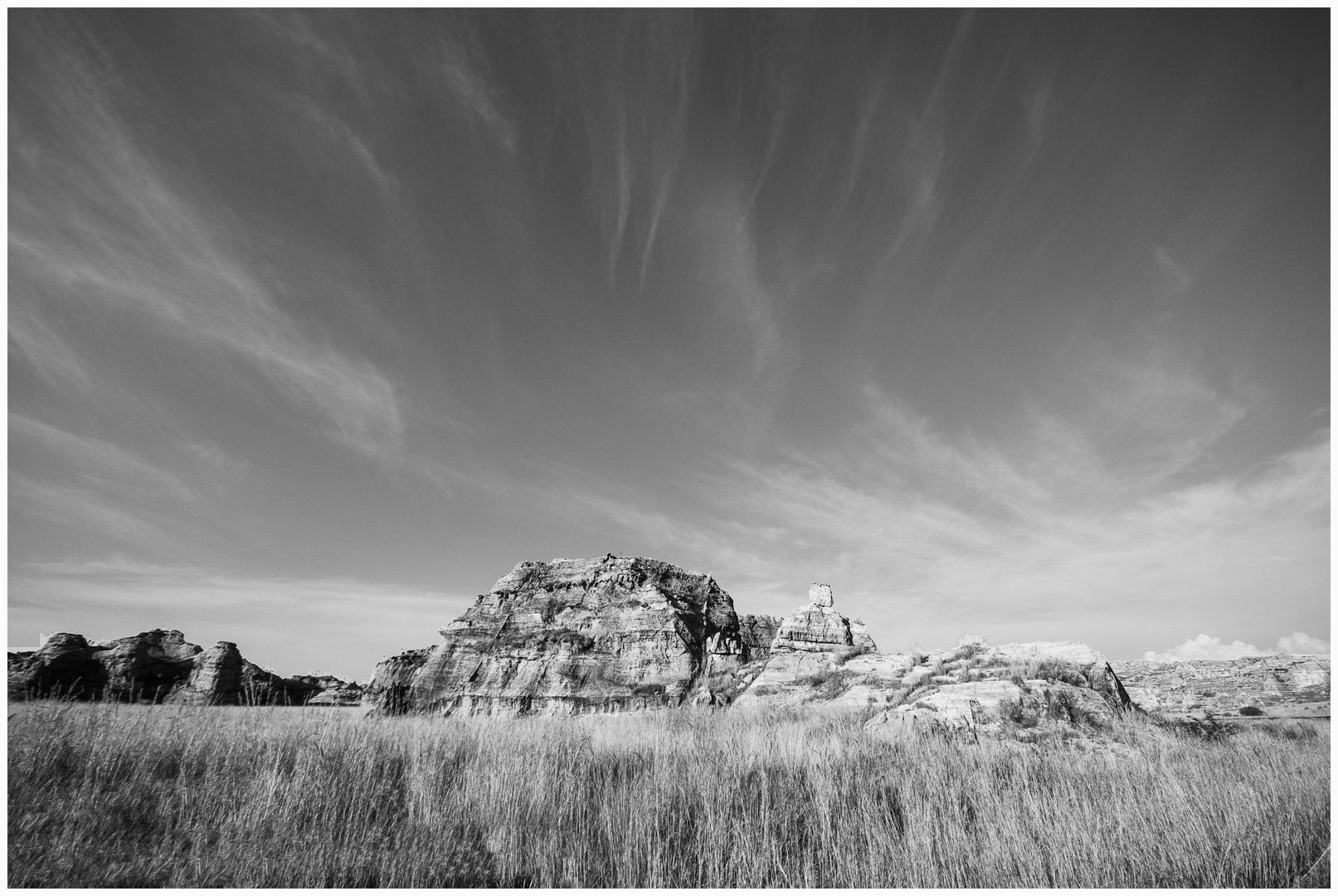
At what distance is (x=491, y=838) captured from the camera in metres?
5.44

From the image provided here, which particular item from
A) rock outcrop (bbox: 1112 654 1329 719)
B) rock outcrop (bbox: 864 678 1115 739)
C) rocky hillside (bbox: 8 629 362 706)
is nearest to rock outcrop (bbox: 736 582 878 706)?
rock outcrop (bbox: 864 678 1115 739)

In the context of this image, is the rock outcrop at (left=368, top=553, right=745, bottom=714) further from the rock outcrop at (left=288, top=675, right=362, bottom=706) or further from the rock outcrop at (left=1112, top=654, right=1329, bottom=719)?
the rock outcrop at (left=1112, top=654, right=1329, bottom=719)

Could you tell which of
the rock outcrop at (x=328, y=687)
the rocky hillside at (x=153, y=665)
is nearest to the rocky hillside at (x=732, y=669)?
the rock outcrop at (x=328, y=687)

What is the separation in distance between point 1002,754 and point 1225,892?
17.9ft

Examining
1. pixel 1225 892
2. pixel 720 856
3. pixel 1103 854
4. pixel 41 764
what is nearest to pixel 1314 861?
pixel 1225 892

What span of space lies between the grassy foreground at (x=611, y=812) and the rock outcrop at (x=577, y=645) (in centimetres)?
5007

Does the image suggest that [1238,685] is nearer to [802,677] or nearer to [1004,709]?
[802,677]

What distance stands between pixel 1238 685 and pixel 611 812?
38412 millimetres

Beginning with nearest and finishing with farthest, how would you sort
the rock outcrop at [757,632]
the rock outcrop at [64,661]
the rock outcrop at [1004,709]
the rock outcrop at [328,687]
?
the rock outcrop at [1004,709] < the rock outcrop at [64,661] < the rock outcrop at [328,687] < the rock outcrop at [757,632]

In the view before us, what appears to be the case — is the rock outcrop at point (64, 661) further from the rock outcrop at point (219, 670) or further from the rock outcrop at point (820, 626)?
the rock outcrop at point (820, 626)

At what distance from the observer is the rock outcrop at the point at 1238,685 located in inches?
886

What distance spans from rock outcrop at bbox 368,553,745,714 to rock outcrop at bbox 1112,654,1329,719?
37321 millimetres

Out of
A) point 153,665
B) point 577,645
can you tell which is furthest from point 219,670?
point 577,645

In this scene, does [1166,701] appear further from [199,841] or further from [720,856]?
[199,841]
